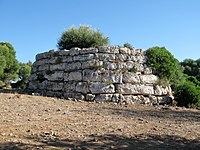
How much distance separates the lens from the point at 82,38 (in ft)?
39.9

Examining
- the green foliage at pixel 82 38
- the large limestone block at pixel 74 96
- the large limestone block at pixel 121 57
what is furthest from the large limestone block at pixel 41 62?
the large limestone block at pixel 121 57

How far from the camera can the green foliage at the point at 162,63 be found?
1090 cm

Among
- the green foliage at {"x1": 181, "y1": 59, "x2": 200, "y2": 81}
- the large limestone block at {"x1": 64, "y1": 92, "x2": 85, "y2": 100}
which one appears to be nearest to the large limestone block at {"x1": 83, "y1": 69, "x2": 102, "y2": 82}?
the large limestone block at {"x1": 64, "y1": 92, "x2": 85, "y2": 100}

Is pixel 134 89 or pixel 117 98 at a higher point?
pixel 134 89

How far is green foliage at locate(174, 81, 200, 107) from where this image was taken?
10.2 metres

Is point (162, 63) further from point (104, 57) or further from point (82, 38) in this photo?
point (82, 38)

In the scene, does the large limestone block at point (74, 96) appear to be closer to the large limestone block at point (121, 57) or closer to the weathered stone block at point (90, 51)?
the weathered stone block at point (90, 51)

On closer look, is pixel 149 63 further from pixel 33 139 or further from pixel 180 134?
pixel 33 139

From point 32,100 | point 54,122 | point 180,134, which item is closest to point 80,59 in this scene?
point 32,100

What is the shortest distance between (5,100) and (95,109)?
8.82ft

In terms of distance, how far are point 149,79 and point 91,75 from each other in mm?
2163

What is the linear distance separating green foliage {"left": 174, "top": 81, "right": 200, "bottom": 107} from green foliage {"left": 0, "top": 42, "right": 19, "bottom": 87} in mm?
14421

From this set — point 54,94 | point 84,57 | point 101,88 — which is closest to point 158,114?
point 101,88

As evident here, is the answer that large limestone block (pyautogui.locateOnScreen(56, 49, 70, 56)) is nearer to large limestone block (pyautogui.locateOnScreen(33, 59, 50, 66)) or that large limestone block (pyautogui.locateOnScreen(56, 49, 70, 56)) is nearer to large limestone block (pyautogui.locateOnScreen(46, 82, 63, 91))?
large limestone block (pyautogui.locateOnScreen(33, 59, 50, 66))
